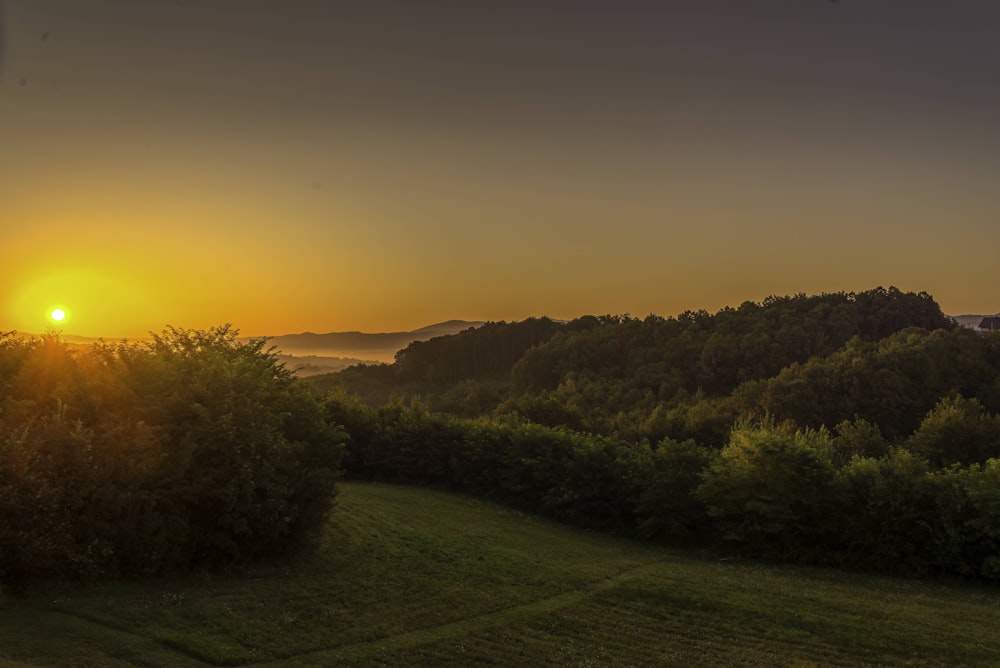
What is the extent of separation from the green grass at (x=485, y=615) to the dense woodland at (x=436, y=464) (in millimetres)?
1791

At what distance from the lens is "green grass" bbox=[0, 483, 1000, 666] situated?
56.5 feet

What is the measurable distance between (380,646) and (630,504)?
26.9 metres

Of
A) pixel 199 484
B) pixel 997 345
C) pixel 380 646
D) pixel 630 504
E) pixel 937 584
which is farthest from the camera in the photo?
pixel 997 345

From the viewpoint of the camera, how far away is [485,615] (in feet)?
71.4

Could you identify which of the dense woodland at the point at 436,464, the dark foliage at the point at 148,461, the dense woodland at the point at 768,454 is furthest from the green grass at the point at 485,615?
the dense woodland at the point at 768,454

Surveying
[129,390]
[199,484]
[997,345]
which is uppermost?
[997,345]

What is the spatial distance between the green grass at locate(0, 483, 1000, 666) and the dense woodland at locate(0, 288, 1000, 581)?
5.88 ft

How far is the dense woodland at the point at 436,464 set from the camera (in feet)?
69.8

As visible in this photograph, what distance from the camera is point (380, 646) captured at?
18.4 m

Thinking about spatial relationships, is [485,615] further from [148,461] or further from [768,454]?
[768,454]

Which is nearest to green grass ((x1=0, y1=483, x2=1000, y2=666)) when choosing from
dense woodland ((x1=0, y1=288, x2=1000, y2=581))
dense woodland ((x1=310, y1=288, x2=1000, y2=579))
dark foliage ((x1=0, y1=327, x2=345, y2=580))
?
dark foliage ((x1=0, y1=327, x2=345, y2=580))

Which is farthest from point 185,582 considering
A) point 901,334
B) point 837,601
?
point 901,334

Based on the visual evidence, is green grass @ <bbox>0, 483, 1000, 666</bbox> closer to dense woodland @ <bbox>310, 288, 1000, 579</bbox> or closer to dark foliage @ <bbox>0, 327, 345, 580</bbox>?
dark foliage @ <bbox>0, 327, 345, 580</bbox>

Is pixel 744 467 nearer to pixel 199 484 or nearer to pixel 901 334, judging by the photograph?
pixel 199 484
